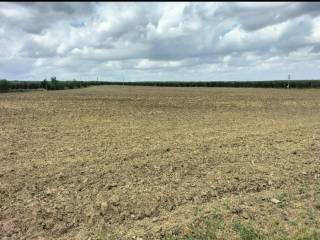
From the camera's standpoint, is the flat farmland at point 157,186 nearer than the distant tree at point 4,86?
Yes

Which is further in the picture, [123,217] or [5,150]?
[5,150]

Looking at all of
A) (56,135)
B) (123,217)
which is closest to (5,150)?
(56,135)

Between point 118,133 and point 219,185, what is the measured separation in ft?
20.5

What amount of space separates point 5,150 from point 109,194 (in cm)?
441

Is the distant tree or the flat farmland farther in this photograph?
the distant tree

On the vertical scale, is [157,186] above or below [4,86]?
above

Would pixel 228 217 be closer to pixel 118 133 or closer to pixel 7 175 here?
pixel 7 175

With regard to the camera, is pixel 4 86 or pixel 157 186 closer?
pixel 157 186

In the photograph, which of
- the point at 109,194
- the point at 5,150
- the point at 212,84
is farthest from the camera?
the point at 212,84

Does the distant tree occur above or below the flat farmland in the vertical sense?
below

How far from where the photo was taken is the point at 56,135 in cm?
1217

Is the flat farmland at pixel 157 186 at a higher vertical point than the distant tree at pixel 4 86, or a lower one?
higher

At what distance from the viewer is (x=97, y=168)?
7902 millimetres

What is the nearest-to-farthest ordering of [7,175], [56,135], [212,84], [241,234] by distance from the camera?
1. [241,234]
2. [7,175]
3. [56,135]
4. [212,84]
